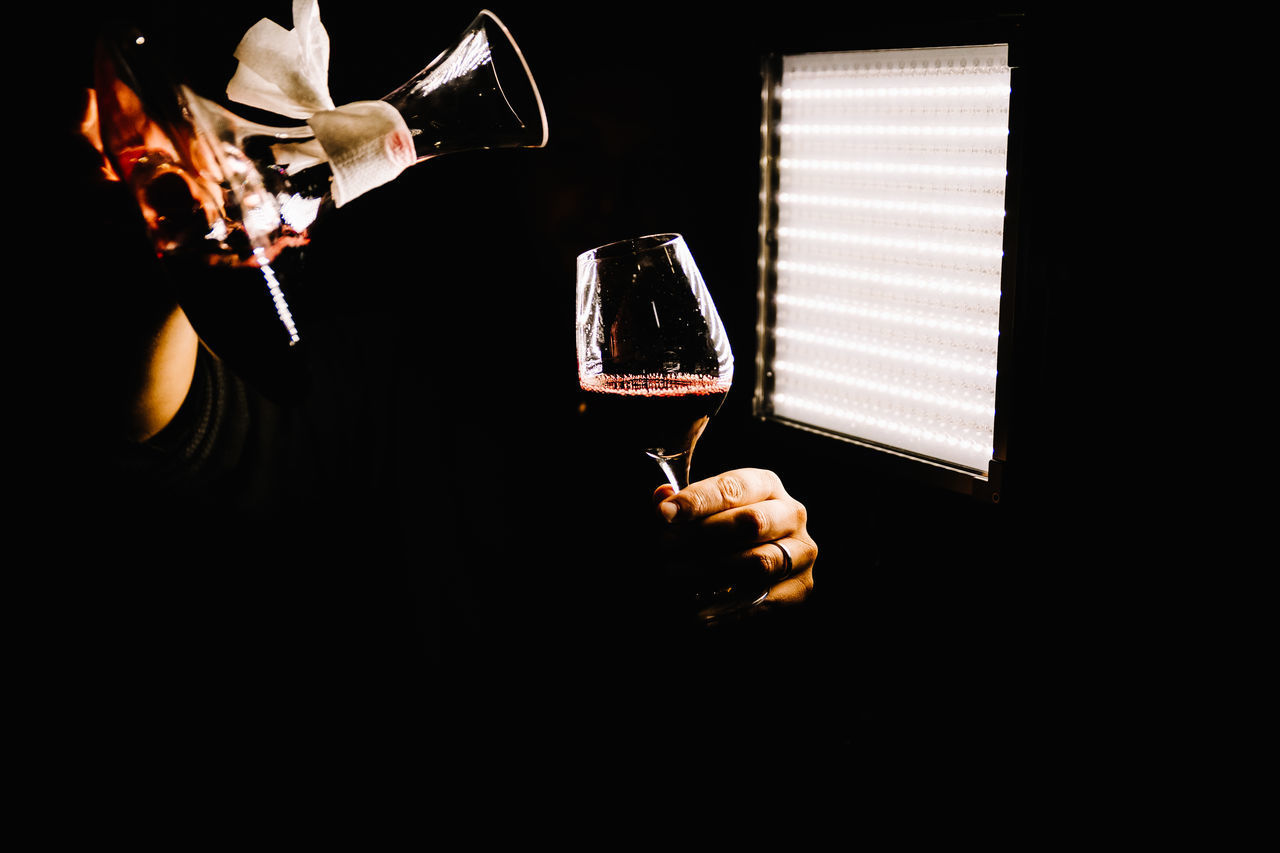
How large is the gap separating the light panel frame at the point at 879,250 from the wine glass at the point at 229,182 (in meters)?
0.92

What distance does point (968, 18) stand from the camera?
1.25 m

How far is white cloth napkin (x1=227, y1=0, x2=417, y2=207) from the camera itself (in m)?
0.86

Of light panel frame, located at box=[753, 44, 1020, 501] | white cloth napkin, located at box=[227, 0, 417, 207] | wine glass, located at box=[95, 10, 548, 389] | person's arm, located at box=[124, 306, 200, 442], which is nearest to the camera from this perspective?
wine glass, located at box=[95, 10, 548, 389]

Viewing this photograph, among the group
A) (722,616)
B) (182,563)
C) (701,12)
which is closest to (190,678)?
(182,563)

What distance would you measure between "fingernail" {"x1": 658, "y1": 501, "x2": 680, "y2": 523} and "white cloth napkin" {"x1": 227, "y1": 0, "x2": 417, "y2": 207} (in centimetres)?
64

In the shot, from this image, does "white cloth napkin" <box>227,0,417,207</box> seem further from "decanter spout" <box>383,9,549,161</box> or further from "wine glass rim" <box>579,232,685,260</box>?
"wine glass rim" <box>579,232,685,260</box>

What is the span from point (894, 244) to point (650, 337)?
2.21ft

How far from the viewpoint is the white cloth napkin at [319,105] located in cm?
86

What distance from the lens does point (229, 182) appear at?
778mm

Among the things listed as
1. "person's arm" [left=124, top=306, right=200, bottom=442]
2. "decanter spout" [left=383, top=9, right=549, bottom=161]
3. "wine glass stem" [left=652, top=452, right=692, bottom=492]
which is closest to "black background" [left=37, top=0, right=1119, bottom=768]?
"wine glass stem" [left=652, top=452, right=692, bottom=492]

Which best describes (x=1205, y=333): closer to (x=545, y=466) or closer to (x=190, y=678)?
(x=545, y=466)

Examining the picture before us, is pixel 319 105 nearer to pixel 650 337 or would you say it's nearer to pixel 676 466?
pixel 650 337

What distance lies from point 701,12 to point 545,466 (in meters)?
1.42

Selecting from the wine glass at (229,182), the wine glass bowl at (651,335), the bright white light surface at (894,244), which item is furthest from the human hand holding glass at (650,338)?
the bright white light surface at (894,244)
